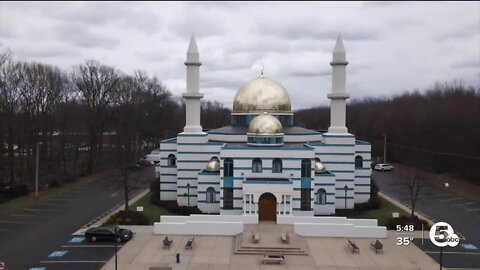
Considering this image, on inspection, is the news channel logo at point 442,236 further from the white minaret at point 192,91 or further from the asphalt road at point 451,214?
the white minaret at point 192,91

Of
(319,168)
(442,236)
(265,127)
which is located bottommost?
(442,236)

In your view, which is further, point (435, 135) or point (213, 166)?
point (435, 135)

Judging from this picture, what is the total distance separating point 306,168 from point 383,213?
698 cm

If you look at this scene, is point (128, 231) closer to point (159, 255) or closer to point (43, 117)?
point (159, 255)

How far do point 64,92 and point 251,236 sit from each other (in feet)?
124

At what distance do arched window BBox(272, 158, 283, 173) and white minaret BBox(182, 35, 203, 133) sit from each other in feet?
24.6

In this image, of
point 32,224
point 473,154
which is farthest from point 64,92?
point 473,154

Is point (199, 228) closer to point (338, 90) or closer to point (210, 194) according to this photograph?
point (210, 194)

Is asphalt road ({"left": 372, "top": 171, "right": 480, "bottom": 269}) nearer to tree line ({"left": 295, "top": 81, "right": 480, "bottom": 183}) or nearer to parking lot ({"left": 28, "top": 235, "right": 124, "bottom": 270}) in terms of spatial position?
tree line ({"left": 295, "top": 81, "right": 480, "bottom": 183})

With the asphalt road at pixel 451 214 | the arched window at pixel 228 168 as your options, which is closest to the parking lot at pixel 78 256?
the arched window at pixel 228 168

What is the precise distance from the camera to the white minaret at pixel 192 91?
3447cm

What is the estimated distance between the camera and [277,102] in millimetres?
36062

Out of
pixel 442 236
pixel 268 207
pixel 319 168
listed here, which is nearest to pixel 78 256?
pixel 268 207

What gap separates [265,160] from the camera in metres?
30.1
